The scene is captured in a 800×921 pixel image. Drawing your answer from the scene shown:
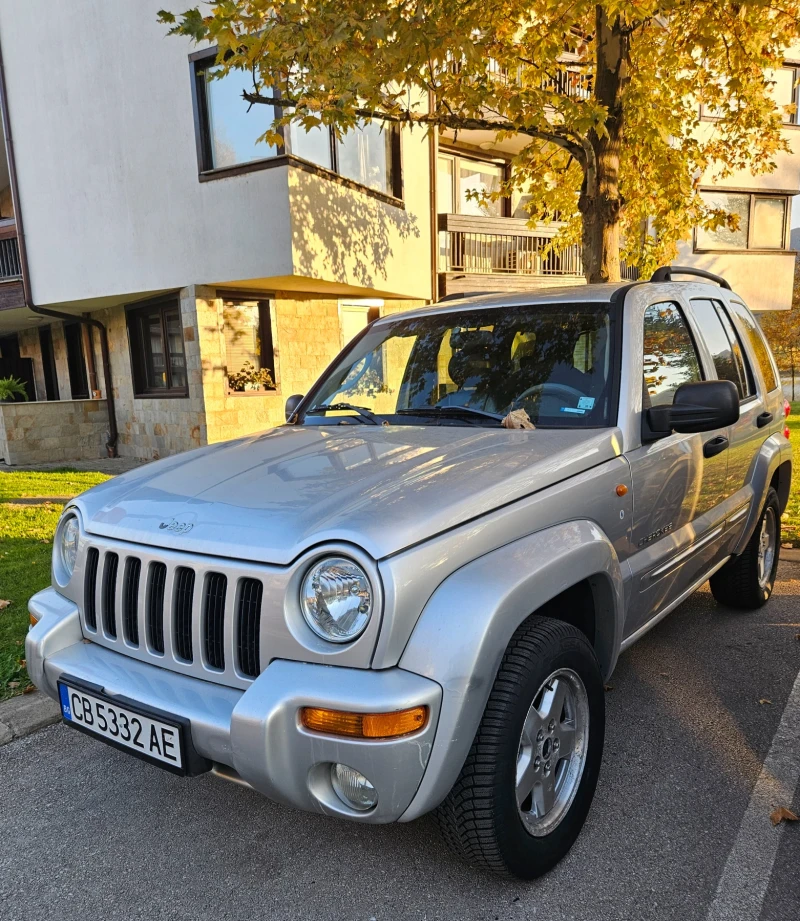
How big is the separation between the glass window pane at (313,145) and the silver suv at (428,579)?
24.4ft

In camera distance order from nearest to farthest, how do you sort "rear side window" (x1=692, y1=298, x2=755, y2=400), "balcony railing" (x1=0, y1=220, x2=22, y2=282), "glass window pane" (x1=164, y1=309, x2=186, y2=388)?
"rear side window" (x1=692, y1=298, x2=755, y2=400) < "glass window pane" (x1=164, y1=309, x2=186, y2=388) < "balcony railing" (x1=0, y1=220, x2=22, y2=282)

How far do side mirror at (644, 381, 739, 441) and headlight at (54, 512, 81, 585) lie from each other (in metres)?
2.25

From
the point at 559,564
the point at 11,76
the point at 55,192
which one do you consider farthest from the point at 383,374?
the point at 11,76

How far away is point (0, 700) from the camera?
3400mm

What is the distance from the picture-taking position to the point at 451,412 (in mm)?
3074

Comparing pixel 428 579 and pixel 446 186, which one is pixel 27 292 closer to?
pixel 446 186

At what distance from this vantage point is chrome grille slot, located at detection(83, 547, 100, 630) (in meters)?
2.44

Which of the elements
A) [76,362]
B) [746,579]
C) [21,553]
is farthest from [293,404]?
[76,362]

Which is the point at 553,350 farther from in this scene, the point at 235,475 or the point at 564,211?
the point at 564,211

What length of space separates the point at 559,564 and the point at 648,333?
1407 mm

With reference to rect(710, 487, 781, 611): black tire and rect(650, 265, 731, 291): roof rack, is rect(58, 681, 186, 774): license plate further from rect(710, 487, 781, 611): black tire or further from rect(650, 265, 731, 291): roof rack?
rect(710, 487, 781, 611): black tire

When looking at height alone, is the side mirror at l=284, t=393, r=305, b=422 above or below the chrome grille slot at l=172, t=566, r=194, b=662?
above

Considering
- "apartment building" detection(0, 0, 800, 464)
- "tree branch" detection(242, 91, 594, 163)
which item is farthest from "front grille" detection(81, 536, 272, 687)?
"apartment building" detection(0, 0, 800, 464)

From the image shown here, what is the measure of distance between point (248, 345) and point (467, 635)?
33.3 ft
